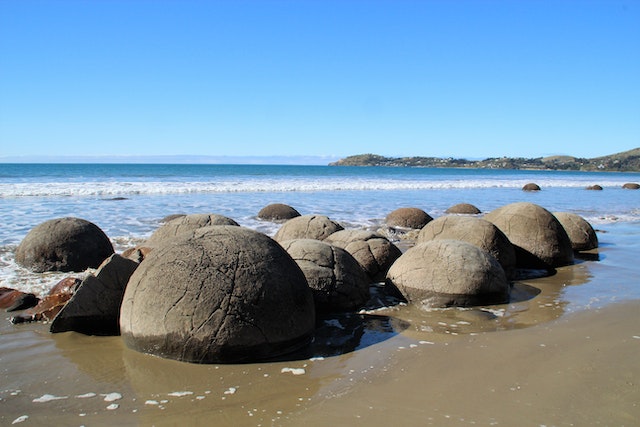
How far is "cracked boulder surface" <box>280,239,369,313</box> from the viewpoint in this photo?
6973 millimetres

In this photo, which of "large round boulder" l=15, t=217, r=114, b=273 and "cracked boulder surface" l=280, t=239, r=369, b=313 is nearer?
"cracked boulder surface" l=280, t=239, r=369, b=313

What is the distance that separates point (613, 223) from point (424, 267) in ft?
45.6

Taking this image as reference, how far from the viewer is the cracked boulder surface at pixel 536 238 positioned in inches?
408

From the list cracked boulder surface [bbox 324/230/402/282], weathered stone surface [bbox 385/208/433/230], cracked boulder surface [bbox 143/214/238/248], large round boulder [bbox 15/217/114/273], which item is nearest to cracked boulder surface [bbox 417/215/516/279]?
cracked boulder surface [bbox 324/230/402/282]

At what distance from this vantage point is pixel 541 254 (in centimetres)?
1037

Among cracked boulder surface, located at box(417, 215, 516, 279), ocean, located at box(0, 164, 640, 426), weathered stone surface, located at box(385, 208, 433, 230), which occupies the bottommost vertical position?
ocean, located at box(0, 164, 640, 426)

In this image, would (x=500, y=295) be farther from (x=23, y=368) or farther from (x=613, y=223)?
(x=613, y=223)

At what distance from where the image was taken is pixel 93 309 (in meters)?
6.18

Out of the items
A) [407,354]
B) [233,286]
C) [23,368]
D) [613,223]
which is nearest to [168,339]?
[233,286]

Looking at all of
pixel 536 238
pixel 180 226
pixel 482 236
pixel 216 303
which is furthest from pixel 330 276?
pixel 536 238

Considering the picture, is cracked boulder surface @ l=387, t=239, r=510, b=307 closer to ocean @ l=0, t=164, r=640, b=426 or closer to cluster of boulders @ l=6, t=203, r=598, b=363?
cluster of boulders @ l=6, t=203, r=598, b=363

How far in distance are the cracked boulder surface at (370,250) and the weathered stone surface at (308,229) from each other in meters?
0.68

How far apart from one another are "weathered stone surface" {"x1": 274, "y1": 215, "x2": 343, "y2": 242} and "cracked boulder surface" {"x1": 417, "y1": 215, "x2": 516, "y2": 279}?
1753 millimetres

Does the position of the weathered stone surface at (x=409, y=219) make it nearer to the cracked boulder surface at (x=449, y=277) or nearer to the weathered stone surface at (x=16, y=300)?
the cracked boulder surface at (x=449, y=277)
